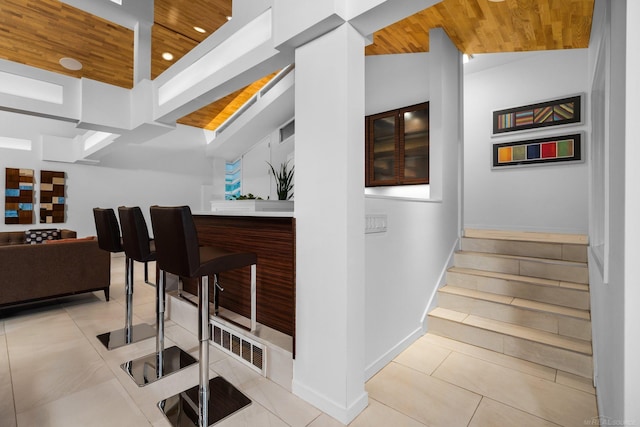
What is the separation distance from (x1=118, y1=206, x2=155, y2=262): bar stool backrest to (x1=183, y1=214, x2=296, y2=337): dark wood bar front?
567mm

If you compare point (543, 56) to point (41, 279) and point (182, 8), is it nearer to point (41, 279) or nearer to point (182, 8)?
point (182, 8)

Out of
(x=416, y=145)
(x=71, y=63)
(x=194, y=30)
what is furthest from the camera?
(x=71, y=63)

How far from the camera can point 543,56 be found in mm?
4402

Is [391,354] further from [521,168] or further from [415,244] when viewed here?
[521,168]

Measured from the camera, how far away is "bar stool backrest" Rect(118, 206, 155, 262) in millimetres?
2199

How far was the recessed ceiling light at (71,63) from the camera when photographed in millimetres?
4851

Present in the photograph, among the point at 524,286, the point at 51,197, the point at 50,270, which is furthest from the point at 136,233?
the point at 51,197

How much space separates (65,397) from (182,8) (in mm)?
4169

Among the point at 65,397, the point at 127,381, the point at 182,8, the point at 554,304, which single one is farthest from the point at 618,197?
the point at 182,8

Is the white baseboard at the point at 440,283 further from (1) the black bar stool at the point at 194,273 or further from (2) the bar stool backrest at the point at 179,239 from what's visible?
(2) the bar stool backrest at the point at 179,239

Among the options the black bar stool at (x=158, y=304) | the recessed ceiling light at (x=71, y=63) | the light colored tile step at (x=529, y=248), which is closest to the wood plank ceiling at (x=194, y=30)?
the recessed ceiling light at (x=71, y=63)

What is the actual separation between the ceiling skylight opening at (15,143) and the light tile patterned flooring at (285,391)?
5108mm

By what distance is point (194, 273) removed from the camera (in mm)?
1570

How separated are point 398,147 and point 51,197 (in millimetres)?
6817
